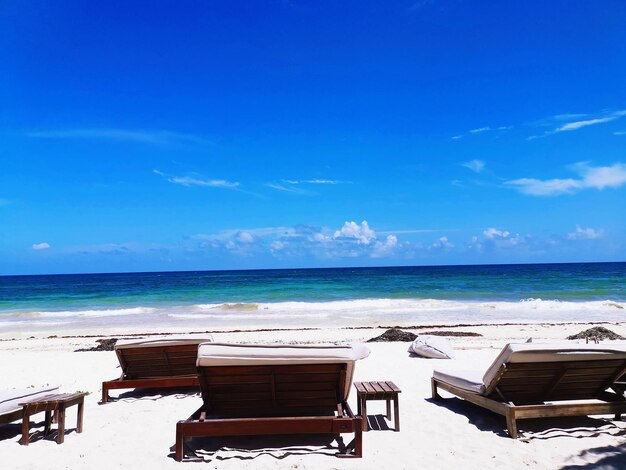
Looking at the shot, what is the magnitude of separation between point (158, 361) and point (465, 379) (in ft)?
14.1

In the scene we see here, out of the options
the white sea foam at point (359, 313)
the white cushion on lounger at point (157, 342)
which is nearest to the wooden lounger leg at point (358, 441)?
the white cushion on lounger at point (157, 342)

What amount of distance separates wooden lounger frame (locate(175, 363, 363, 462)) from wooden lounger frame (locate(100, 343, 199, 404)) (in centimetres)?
229

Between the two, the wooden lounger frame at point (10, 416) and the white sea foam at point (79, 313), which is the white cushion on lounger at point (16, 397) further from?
the white sea foam at point (79, 313)

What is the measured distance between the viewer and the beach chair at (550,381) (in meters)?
4.83

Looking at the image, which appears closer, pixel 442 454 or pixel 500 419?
pixel 442 454

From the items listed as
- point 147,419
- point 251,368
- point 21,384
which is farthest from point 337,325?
point 251,368

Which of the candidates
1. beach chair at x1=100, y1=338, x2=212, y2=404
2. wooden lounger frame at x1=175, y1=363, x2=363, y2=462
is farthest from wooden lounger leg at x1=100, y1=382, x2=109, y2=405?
wooden lounger frame at x1=175, y1=363, x2=363, y2=462

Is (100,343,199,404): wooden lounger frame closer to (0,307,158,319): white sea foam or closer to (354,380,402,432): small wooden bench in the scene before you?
(354,380,402,432): small wooden bench

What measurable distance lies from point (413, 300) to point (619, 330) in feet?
56.2

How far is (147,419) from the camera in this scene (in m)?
5.96

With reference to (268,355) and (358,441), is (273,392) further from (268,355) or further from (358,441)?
(358,441)

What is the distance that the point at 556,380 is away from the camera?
16.8 ft

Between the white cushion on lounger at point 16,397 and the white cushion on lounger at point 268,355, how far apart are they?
212 cm

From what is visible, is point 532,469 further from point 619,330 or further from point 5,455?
point 619,330
